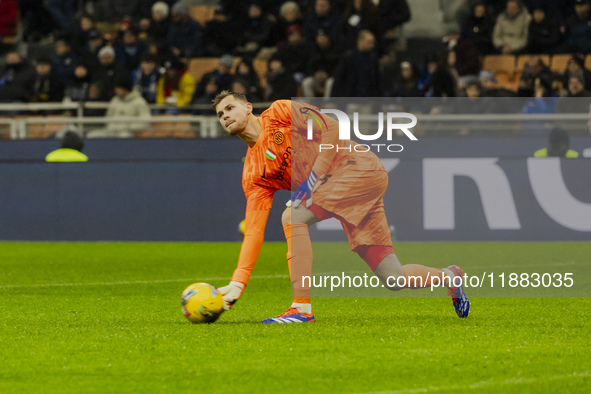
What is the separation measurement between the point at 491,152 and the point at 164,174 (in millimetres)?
4712

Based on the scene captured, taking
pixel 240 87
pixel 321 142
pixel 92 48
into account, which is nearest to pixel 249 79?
pixel 240 87

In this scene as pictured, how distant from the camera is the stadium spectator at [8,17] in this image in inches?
832

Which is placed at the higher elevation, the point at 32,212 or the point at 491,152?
the point at 491,152

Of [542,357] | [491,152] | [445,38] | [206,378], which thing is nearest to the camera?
[206,378]

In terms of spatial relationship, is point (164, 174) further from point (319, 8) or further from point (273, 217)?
point (319, 8)

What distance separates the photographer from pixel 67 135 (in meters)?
15.7

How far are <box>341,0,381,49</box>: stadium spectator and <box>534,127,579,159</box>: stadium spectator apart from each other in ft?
14.5

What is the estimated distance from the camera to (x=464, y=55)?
17531 millimetres

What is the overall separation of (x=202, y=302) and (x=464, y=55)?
1138 centimetres

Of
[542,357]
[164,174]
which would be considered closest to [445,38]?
[164,174]

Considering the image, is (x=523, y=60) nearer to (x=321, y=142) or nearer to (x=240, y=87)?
(x=240, y=87)

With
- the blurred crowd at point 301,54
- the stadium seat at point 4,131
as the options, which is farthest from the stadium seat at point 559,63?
the stadium seat at point 4,131

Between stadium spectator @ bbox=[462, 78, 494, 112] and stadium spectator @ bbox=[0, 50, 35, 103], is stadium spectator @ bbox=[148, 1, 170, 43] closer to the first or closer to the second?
stadium spectator @ bbox=[0, 50, 35, 103]

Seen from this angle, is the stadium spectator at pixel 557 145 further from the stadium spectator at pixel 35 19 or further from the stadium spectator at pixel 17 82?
the stadium spectator at pixel 35 19
